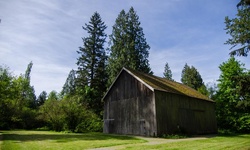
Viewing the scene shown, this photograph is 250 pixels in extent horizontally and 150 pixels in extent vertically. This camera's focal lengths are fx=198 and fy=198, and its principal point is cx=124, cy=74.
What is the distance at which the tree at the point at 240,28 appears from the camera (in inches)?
576

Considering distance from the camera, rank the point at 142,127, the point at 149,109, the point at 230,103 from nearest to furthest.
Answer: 1. the point at 149,109
2. the point at 142,127
3. the point at 230,103

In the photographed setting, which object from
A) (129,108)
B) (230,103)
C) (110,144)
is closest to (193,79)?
(230,103)

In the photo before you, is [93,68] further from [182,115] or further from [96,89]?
[182,115]

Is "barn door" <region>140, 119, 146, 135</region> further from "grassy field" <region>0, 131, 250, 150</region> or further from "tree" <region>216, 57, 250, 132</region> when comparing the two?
"tree" <region>216, 57, 250, 132</region>

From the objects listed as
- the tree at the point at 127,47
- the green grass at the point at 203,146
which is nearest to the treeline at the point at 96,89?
the tree at the point at 127,47

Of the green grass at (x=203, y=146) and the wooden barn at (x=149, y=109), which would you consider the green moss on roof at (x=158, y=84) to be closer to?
the wooden barn at (x=149, y=109)

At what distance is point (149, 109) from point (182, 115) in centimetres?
490

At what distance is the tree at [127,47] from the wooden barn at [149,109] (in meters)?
12.6

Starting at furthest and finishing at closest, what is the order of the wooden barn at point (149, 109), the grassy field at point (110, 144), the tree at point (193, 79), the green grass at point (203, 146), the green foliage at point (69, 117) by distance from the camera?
the tree at point (193, 79)
the green foliage at point (69, 117)
the wooden barn at point (149, 109)
the grassy field at point (110, 144)
the green grass at point (203, 146)

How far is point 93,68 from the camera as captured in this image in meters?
41.5

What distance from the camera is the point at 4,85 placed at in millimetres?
20938

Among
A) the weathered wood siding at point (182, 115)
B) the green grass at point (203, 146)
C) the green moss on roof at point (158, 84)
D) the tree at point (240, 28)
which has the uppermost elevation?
the tree at point (240, 28)

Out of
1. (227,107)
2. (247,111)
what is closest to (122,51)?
(227,107)

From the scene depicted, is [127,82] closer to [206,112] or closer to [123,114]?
[123,114]
